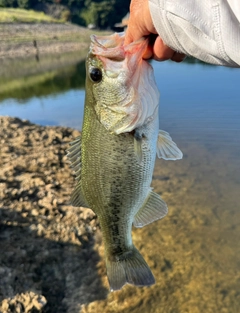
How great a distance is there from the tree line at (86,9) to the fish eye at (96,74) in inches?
1935

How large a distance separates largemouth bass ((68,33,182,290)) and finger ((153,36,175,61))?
7 centimetres

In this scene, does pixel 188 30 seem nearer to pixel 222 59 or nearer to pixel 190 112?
pixel 222 59

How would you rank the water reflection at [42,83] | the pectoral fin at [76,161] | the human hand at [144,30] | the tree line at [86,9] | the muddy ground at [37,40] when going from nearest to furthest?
the human hand at [144,30] → the pectoral fin at [76,161] → the water reflection at [42,83] → the muddy ground at [37,40] → the tree line at [86,9]

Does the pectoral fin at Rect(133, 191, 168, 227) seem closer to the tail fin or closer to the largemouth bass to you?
the largemouth bass

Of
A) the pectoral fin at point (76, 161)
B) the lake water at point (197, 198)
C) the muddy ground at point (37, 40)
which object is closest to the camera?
the pectoral fin at point (76, 161)

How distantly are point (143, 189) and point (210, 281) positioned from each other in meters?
2.36

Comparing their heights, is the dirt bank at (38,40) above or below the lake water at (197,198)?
below

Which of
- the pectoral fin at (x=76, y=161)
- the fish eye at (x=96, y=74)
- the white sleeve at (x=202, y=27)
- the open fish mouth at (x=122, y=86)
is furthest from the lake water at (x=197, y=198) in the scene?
the white sleeve at (x=202, y=27)

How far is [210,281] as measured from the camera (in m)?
3.90

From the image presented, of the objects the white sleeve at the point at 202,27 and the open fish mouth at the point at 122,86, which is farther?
the open fish mouth at the point at 122,86

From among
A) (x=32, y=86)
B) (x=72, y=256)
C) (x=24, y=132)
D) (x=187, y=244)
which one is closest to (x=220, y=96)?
(x=24, y=132)

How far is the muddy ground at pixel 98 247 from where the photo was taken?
3.62 metres

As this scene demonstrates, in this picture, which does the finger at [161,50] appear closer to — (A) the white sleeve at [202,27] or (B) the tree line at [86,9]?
(A) the white sleeve at [202,27]

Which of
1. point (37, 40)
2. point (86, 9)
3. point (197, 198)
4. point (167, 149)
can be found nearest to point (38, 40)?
point (37, 40)
